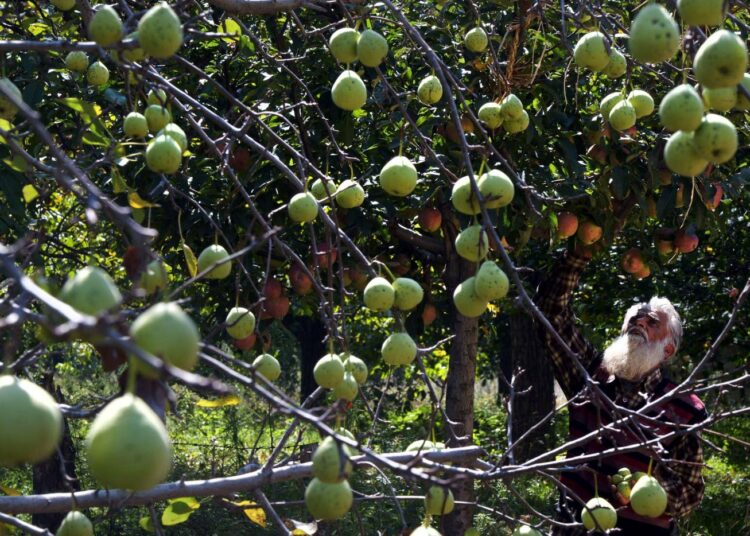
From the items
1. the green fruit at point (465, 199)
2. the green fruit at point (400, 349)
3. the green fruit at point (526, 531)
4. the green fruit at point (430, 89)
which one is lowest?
the green fruit at point (526, 531)

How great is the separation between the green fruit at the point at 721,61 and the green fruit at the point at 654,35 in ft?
0.45

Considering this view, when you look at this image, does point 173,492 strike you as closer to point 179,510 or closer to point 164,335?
point 179,510

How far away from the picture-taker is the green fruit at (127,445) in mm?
934

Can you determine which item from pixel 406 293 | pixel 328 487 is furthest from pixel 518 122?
pixel 328 487

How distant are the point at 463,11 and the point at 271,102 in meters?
1.02

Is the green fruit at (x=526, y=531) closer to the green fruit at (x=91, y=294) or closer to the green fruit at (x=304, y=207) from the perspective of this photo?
the green fruit at (x=304, y=207)

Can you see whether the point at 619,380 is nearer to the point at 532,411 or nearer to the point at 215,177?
the point at 215,177

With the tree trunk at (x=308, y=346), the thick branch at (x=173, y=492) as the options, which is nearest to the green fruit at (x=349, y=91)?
the thick branch at (x=173, y=492)

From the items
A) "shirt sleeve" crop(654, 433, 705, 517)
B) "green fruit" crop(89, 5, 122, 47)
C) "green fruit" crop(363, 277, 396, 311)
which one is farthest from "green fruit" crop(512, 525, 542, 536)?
"shirt sleeve" crop(654, 433, 705, 517)

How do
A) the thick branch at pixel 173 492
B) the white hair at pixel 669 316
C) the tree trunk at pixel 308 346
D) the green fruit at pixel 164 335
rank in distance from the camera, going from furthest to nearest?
the tree trunk at pixel 308 346 → the white hair at pixel 669 316 → the thick branch at pixel 173 492 → the green fruit at pixel 164 335

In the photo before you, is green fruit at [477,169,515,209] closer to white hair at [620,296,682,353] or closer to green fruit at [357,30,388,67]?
green fruit at [357,30,388,67]

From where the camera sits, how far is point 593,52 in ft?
6.61

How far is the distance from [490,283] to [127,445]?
0.84 metres

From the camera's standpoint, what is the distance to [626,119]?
7.07 ft
